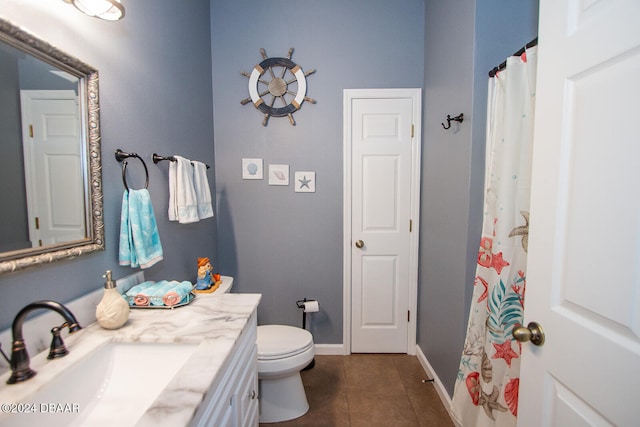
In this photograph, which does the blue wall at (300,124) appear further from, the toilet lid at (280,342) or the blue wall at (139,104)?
the toilet lid at (280,342)

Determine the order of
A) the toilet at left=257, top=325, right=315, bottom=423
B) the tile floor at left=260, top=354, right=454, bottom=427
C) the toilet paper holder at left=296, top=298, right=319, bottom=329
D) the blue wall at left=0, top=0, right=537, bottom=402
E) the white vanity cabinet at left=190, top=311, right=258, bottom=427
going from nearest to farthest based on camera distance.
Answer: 1. the white vanity cabinet at left=190, top=311, right=258, bottom=427
2. the blue wall at left=0, top=0, right=537, bottom=402
3. the toilet at left=257, top=325, right=315, bottom=423
4. the tile floor at left=260, top=354, right=454, bottom=427
5. the toilet paper holder at left=296, top=298, right=319, bottom=329

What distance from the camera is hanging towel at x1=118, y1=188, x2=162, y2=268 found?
42.4 inches

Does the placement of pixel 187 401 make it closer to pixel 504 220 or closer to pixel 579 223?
pixel 579 223

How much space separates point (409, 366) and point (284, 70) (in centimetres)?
253

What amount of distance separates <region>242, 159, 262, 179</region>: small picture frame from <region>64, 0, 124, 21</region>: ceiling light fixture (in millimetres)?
1270

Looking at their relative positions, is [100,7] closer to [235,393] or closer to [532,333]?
[235,393]

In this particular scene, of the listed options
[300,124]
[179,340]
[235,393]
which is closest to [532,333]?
[235,393]

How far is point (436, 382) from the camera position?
187 cm

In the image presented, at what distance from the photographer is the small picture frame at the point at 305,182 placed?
2174 millimetres

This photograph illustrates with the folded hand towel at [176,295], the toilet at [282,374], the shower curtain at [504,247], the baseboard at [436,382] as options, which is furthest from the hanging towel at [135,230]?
the baseboard at [436,382]

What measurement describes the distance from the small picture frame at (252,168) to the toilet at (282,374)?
1.19 metres

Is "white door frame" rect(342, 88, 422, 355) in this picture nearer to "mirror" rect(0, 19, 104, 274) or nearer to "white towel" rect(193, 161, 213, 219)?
"white towel" rect(193, 161, 213, 219)

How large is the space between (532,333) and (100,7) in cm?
174

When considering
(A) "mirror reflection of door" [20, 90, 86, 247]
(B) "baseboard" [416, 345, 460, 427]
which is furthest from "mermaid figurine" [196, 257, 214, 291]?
(B) "baseboard" [416, 345, 460, 427]
